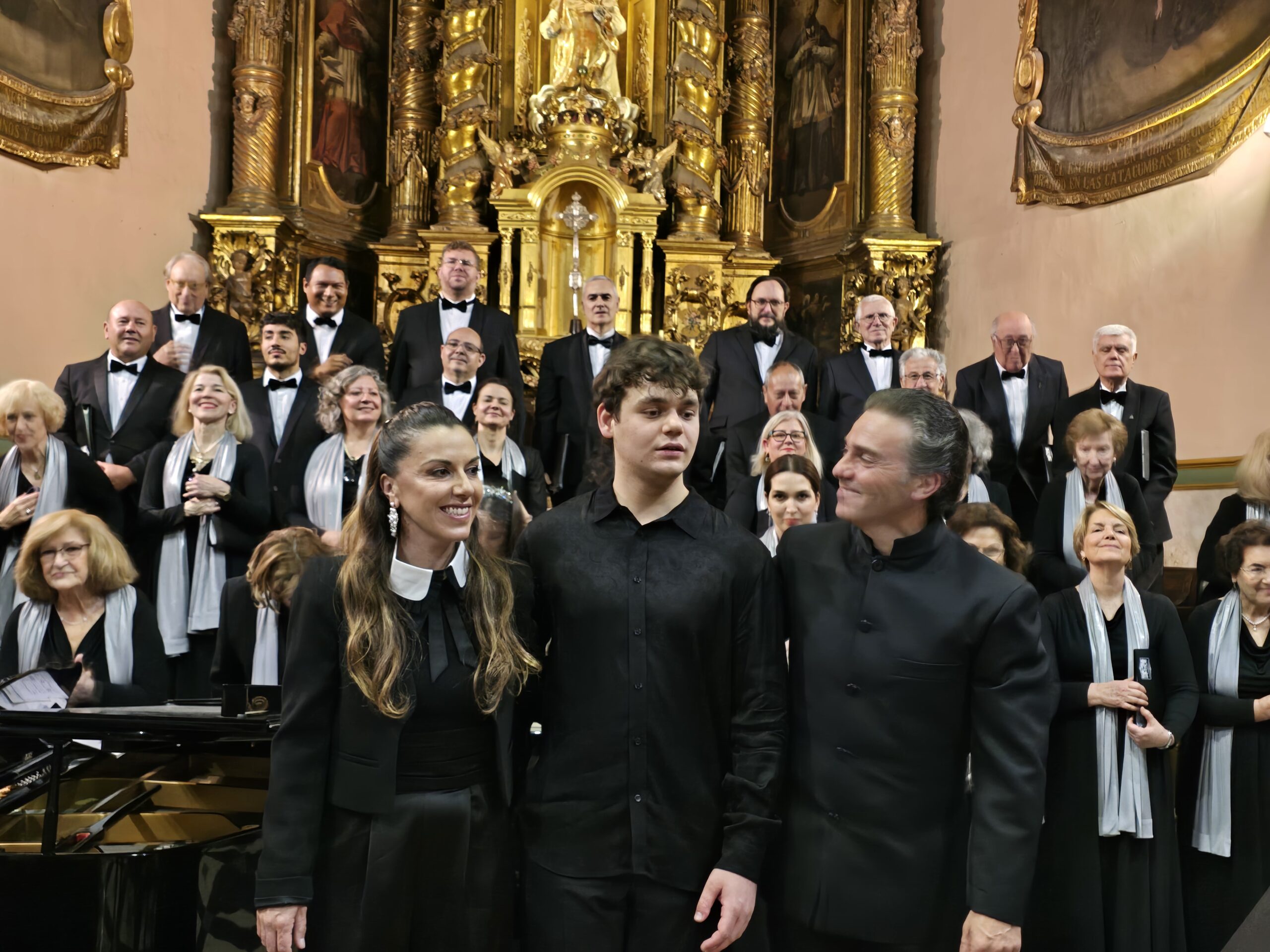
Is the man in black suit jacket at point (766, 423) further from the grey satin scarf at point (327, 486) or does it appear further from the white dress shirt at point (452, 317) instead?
the white dress shirt at point (452, 317)

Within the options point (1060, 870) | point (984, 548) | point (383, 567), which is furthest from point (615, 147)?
point (383, 567)

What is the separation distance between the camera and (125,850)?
322cm

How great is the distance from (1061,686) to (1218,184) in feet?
16.7

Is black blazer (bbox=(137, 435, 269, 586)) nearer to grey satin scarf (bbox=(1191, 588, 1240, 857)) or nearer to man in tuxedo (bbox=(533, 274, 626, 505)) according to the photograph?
man in tuxedo (bbox=(533, 274, 626, 505))

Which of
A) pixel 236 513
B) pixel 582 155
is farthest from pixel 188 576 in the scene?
pixel 582 155

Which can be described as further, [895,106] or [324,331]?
[895,106]

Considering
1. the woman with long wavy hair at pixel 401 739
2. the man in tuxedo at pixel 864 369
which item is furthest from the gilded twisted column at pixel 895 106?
the woman with long wavy hair at pixel 401 739

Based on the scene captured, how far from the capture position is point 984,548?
14.2 feet

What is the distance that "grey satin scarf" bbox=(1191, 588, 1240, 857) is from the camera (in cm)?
426

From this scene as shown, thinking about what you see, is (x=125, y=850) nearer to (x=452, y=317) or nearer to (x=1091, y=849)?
Answer: (x=1091, y=849)

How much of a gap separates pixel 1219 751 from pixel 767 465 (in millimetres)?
1866

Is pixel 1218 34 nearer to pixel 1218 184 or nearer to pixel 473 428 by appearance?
pixel 1218 184

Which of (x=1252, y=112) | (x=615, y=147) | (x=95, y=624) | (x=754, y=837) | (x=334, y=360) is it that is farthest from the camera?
(x=615, y=147)

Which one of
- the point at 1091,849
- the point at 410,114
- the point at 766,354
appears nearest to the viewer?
the point at 1091,849
